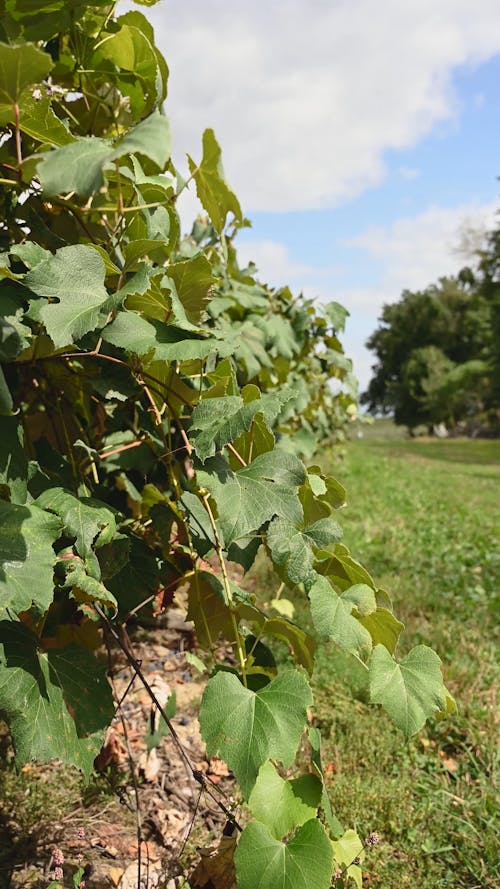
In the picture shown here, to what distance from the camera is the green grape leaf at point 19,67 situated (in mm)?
819

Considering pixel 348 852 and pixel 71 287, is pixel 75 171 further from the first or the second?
pixel 348 852

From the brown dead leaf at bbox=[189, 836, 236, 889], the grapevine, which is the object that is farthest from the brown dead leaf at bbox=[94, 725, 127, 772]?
the grapevine

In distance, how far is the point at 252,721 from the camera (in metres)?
0.98

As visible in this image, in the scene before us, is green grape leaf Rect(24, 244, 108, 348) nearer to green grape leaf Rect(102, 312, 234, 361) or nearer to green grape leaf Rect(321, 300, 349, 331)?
green grape leaf Rect(102, 312, 234, 361)

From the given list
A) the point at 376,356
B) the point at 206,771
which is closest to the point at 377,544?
the point at 206,771

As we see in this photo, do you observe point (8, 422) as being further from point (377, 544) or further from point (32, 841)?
point (377, 544)

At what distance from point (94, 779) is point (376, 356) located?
145 feet

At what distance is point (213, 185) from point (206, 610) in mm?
782

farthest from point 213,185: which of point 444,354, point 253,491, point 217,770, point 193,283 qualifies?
point 444,354

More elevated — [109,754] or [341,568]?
[341,568]

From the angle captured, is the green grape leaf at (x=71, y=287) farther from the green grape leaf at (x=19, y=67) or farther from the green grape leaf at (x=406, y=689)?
the green grape leaf at (x=406, y=689)

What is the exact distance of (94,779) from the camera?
2.04m

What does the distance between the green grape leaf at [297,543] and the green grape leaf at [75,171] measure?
0.57 m

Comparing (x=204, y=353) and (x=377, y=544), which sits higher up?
(x=204, y=353)
